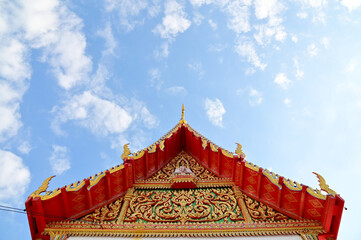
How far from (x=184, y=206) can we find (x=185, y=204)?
0.07 metres

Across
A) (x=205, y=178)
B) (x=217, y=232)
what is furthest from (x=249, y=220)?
(x=205, y=178)

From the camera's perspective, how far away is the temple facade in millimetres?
4984

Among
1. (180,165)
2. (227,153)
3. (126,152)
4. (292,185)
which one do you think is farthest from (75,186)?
(292,185)

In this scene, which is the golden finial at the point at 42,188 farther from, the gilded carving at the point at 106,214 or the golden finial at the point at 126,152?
the golden finial at the point at 126,152

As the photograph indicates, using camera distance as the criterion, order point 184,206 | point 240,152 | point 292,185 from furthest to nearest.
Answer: point 240,152 < point 184,206 < point 292,185

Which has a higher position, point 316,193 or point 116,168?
point 116,168

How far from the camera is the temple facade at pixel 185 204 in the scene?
4984 millimetres

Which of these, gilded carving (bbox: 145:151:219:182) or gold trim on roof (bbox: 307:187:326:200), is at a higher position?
gilded carving (bbox: 145:151:219:182)

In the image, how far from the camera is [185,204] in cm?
602

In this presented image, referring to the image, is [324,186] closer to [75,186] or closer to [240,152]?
[240,152]

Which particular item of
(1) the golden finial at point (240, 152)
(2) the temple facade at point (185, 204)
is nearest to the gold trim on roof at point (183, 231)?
(2) the temple facade at point (185, 204)

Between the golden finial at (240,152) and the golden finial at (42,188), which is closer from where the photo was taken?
the golden finial at (42,188)

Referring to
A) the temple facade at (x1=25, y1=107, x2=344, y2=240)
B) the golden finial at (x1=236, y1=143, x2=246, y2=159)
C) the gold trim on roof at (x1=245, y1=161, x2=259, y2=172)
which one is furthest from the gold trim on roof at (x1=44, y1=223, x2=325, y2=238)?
the golden finial at (x1=236, y1=143, x2=246, y2=159)

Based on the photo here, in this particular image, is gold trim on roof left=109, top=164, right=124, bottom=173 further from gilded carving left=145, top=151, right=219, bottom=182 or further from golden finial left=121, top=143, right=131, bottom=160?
gilded carving left=145, top=151, right=219, bottom=182
